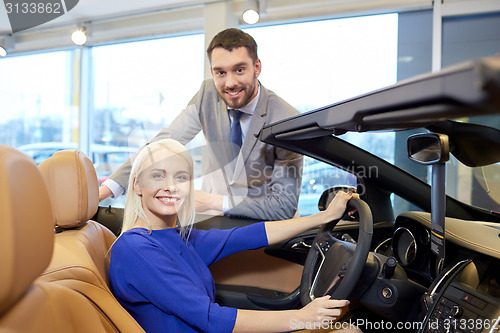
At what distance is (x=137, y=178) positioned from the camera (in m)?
1.33

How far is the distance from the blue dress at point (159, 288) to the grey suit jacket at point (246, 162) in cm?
75

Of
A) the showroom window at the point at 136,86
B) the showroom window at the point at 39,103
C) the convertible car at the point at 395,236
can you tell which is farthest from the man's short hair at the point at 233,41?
the showroom window at the point at 39,103

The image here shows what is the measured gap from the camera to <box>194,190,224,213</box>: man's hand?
1901mm

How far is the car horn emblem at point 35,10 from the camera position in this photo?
4805 millimetres

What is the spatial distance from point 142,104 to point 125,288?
4.64 metres

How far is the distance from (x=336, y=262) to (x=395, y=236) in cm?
40

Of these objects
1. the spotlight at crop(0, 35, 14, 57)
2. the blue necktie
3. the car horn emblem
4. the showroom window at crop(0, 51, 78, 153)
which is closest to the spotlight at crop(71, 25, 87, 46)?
the car horn emblem

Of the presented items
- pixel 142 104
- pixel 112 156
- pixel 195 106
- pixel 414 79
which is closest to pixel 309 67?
pixel 142 104

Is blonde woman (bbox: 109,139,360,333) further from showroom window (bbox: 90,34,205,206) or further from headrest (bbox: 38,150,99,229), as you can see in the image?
showroom window (bbox: 90,34,205,206)

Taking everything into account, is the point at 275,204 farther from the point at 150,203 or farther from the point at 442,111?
the point at 442,111

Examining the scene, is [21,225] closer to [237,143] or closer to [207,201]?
[207,201]

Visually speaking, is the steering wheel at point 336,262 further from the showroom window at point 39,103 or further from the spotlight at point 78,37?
the showroom window at point 39,103

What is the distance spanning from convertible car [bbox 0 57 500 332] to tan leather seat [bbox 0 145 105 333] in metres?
0.04

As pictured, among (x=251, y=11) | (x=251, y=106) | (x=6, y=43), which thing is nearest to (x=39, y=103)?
(x=6, y=43)
